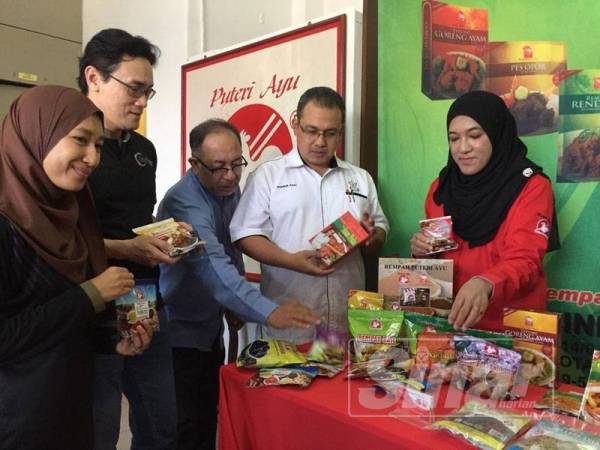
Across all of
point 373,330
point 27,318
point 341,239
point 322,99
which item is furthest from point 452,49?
point 27,318

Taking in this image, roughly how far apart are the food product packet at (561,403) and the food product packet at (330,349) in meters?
0.52

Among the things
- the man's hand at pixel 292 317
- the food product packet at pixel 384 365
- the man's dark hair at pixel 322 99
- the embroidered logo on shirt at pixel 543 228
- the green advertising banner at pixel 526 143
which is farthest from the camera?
the green advertising banner at pixel 526 143

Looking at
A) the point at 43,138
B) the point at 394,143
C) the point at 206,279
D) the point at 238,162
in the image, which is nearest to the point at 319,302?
the point at 206,279

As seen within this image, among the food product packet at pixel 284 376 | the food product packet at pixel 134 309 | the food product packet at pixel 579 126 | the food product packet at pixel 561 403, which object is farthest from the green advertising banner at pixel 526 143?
the food product packet at pixel 134 309

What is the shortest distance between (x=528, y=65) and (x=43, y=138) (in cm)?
184

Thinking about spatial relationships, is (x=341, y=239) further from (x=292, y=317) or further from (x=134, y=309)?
(x=134, y=309)

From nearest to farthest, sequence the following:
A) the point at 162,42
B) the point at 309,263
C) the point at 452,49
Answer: the point at 309,263, the point at 452,49, the point at 162,42

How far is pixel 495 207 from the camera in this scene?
5.44 ft

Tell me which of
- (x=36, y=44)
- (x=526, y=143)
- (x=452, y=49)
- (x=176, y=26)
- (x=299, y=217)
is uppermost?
(x=176, y=26)

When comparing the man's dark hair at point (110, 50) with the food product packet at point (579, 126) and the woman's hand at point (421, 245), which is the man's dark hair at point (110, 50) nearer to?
the woman's hand at point (421, 245)

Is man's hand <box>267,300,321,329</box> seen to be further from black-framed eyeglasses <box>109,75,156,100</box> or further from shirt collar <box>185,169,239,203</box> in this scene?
black-framed eyeglasses <box>109,75,156,100</box>

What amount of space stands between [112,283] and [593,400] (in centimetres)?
109

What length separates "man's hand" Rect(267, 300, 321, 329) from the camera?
146cm

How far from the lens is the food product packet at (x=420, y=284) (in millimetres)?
1511
